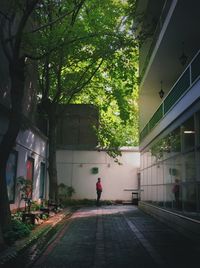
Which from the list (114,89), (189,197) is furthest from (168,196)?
(114,89)

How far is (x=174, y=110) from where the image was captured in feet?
53.1

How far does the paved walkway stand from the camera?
888 cm

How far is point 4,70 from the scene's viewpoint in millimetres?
16312

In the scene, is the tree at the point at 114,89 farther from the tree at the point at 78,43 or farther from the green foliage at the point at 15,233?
the green foliage at the point at 15,233

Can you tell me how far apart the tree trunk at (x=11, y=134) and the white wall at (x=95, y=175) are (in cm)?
2169

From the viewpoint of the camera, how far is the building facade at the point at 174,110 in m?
13.8

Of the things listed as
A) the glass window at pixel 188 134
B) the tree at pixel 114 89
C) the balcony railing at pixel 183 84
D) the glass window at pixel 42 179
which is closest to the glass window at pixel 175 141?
the glass window at pixel 188 134

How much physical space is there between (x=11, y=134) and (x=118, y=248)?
162 inches

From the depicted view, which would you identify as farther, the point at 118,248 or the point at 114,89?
the point at 114,89

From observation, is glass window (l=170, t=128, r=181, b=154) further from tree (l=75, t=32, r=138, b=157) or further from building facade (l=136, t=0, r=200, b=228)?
tree (l=75, t=32, r=138, b=157)

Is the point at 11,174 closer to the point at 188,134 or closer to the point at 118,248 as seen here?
the point at 188,134

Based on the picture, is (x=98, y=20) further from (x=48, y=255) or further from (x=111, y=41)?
(x=48, y=255)

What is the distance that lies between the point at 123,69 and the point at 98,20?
234 centimetres

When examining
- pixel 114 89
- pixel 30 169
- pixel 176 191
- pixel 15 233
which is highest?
pixel 114 89
